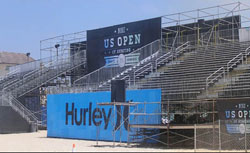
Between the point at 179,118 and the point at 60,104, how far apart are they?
1007 cm

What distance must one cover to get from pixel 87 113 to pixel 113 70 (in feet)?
21.5

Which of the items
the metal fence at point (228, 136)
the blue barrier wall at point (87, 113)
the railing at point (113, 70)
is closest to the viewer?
the metal fence at point (228, 136)

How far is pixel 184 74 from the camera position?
98.0 feet

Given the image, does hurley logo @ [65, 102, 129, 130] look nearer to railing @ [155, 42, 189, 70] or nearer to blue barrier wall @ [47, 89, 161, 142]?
blue barrier wall @ [47, 89, 161, 142]

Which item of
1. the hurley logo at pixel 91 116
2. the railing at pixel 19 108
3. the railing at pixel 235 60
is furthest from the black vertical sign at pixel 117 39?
the railing at pixel 235 60

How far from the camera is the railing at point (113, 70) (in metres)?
35.8

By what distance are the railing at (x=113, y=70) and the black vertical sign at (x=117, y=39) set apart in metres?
1.03

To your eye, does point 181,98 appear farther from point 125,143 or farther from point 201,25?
point 201,25

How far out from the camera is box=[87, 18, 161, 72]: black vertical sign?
125ft

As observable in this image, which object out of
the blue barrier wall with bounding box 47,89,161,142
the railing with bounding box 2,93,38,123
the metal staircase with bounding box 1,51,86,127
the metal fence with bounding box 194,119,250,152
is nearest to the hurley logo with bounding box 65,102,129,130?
the blue barrier wall with bounding box 47,89,161,142

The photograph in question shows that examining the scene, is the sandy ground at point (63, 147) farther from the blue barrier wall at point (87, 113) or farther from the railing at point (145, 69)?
the railing at point (145, 69)

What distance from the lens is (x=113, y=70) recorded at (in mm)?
36219

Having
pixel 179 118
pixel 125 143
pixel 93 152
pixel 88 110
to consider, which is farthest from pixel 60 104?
pixel 93 152

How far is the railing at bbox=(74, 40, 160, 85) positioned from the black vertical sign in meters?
1.03
